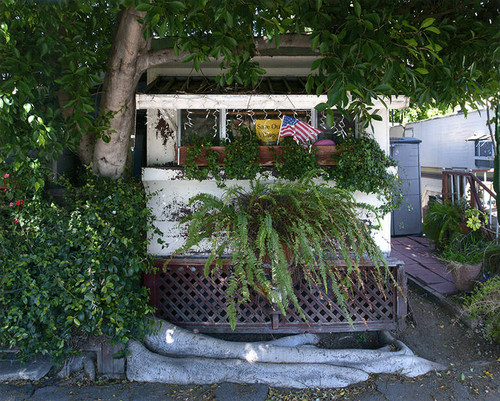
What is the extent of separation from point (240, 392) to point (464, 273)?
355cm

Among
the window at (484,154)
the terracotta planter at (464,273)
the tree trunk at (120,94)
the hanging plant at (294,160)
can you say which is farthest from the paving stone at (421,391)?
the window at (484,154)

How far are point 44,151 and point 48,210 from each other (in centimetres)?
64

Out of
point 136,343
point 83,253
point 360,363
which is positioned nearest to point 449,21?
point 360,363

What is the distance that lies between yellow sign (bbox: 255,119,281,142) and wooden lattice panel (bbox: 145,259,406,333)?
1.69m

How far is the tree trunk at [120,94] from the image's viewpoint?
164 inches

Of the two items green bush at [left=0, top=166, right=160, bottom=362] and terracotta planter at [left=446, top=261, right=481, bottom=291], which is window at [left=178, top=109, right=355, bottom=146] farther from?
terracotta planter at [left=446, top=261, right=481, bottom=291]

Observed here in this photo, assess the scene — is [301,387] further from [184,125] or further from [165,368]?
[184,125]

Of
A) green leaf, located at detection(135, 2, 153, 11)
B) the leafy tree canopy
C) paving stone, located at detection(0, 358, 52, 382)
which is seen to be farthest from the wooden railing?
paving stone, located at detection(0, 358, 52, 382)

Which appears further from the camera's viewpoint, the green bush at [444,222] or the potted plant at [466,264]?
the green bush at [444,222]

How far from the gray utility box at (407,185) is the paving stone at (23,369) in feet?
23.8

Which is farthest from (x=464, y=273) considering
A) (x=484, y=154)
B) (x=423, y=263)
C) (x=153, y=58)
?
(x=484, y=154)

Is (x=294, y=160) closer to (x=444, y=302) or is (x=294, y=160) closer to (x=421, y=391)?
(x=421, y=391)

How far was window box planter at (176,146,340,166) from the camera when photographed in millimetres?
5023

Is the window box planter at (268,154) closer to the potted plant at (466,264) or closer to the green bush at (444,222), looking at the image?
the potted plant at (466,264)
